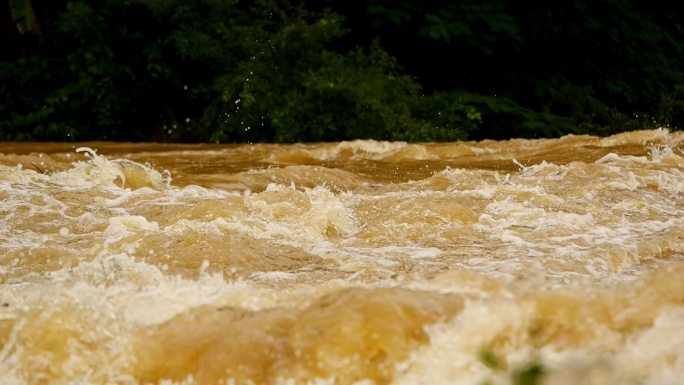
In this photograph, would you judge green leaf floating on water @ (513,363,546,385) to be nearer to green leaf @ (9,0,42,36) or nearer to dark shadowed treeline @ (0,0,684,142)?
dark shadowed treeline @ (0,0,684,142)

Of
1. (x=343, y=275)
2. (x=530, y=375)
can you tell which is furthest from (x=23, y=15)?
(x=530, y=375)

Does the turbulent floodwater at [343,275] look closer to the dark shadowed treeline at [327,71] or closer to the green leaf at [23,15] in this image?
the dark shadowed treeline at [327,71]

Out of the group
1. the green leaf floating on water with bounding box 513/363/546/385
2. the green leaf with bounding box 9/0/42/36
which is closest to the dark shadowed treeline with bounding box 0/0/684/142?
the green leaf with bounding box 9/0/42/36

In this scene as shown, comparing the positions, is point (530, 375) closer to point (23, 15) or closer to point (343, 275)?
point (343, 275)

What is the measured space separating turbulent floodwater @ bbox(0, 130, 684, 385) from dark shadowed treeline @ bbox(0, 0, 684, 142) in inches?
162

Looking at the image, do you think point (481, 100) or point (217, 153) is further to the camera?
point (481, 100)

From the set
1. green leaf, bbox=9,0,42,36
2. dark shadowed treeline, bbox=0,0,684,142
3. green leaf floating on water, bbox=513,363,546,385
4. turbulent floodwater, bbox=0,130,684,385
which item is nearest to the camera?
green leaf floating on water, bbox=513,363,546,385

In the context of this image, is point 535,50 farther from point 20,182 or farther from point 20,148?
point 20,182

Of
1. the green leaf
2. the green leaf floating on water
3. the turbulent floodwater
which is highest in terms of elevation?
the green leaf

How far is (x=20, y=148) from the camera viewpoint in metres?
9.37

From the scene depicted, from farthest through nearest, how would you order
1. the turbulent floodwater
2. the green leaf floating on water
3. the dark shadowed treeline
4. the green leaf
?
the green leaf → the dark shadowed treeline → the turbulent floodwater → the green leaf floating on water

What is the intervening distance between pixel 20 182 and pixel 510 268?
11.1ft

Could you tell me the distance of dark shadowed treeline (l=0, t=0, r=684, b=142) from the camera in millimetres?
10742

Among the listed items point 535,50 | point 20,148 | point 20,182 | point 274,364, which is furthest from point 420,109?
point 274,364
